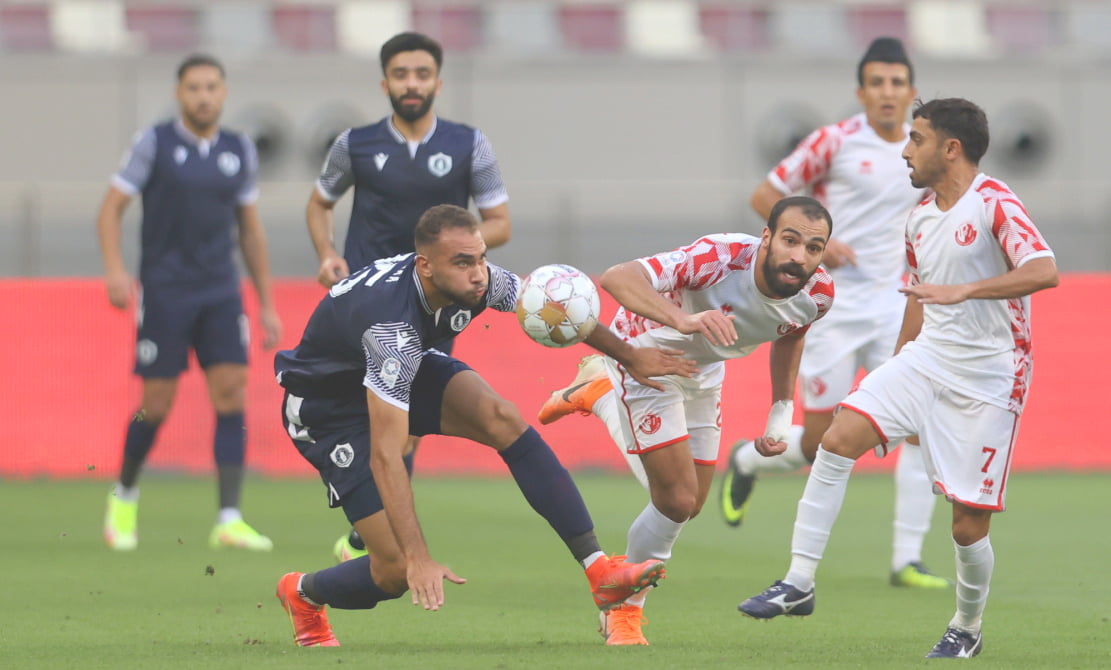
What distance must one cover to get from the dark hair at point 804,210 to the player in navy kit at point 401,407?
61 cm

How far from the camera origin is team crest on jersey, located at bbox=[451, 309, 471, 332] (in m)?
6.25

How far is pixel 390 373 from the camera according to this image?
231 inches

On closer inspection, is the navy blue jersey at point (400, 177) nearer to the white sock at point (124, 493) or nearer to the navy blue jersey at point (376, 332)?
the navy blue jersey at point (376, 332)

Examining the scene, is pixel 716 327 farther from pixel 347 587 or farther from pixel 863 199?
pixel 863 199

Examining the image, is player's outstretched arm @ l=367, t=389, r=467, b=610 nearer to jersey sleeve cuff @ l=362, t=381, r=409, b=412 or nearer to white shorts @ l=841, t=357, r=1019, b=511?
jersey sleeve cuff @ l=362, t=381, r=409, b=412

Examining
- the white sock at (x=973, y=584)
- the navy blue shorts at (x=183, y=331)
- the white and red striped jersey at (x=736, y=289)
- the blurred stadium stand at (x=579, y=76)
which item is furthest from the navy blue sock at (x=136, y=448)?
the blurred stadium stand at (x=579, y=76)

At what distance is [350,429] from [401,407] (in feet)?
2.23

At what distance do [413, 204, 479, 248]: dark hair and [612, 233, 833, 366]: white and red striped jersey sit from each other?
2.56ft

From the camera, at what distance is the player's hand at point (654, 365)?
6.25 metres

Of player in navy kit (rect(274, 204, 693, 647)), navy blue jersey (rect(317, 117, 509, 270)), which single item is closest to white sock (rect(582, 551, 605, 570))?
player in navy kit (rect(274, 204, 693, 647))

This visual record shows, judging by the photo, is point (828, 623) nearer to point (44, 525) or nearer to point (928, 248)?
point (928, 248)

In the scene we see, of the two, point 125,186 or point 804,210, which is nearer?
point 804,210

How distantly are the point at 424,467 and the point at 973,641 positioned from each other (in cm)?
871

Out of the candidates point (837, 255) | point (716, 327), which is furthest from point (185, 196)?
point (716, 327)
